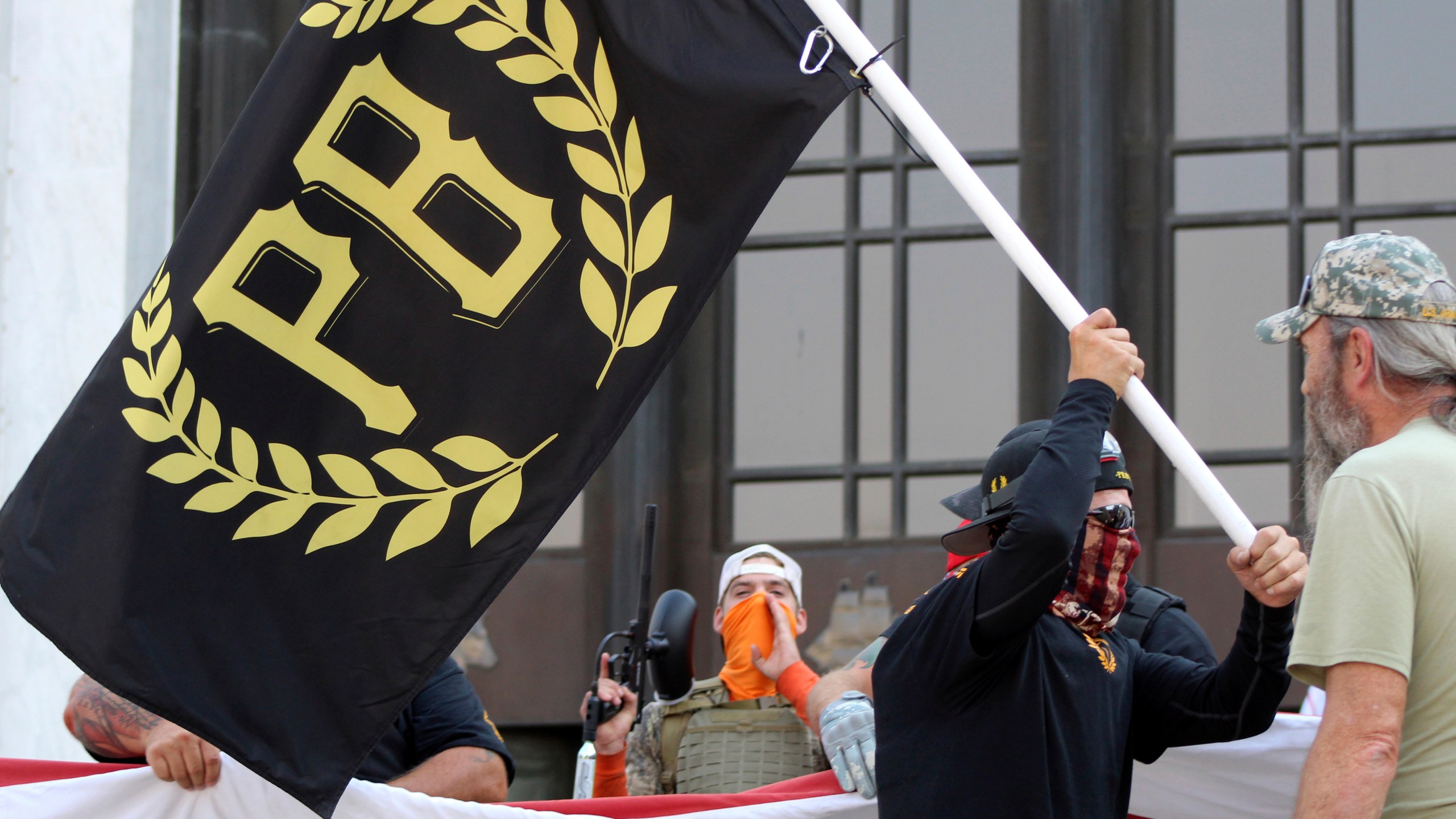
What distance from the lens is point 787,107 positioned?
2.94m

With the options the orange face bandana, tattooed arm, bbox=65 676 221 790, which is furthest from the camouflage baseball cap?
the orange face bandana

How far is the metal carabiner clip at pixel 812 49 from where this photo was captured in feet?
9.51

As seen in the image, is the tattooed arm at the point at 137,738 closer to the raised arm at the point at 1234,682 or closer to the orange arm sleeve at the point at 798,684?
the orange arm sleeve at the point at 798,684

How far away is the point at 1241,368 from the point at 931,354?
48.3 inches

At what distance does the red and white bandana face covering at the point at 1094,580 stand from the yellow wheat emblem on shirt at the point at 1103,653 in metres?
0.02

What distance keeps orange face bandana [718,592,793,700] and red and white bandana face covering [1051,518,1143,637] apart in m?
2.06

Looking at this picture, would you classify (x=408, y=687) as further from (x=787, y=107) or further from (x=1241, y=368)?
(x=1241, y=368)

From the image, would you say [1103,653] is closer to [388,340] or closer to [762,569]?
[388,340]

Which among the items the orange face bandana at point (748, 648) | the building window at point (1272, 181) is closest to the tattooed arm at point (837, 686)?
the orange face bandana at point (748, 648)

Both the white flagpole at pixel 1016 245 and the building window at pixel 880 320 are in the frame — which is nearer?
the white flagpole at pixel 1016 245

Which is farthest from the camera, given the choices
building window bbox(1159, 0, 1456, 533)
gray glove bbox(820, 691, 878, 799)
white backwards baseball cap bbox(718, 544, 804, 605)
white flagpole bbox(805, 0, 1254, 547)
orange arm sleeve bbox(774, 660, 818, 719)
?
building window bbox(1159, 0, 1456, 533)

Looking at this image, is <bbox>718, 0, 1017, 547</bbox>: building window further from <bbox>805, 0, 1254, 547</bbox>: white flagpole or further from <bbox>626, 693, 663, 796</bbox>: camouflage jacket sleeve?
<bbox>805, 0, 1254, 547</bbox>: white flagpole

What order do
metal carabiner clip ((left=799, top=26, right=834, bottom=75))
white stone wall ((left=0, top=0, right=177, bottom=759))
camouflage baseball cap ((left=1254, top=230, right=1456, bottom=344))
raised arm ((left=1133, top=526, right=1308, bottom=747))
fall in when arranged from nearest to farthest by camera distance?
camouflage baseball cap ((left=1254, top=230, right=1456, bottom=344))
raised arm ((left=1133, top=526, right=1308, bottom=747))
metal carabiner clip ((left=799, top=26, right=834, bottom=75))
white stone wall ((left=0, top=0, right=177, bottom=759))

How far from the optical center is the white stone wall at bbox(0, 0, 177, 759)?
21.2 feet
